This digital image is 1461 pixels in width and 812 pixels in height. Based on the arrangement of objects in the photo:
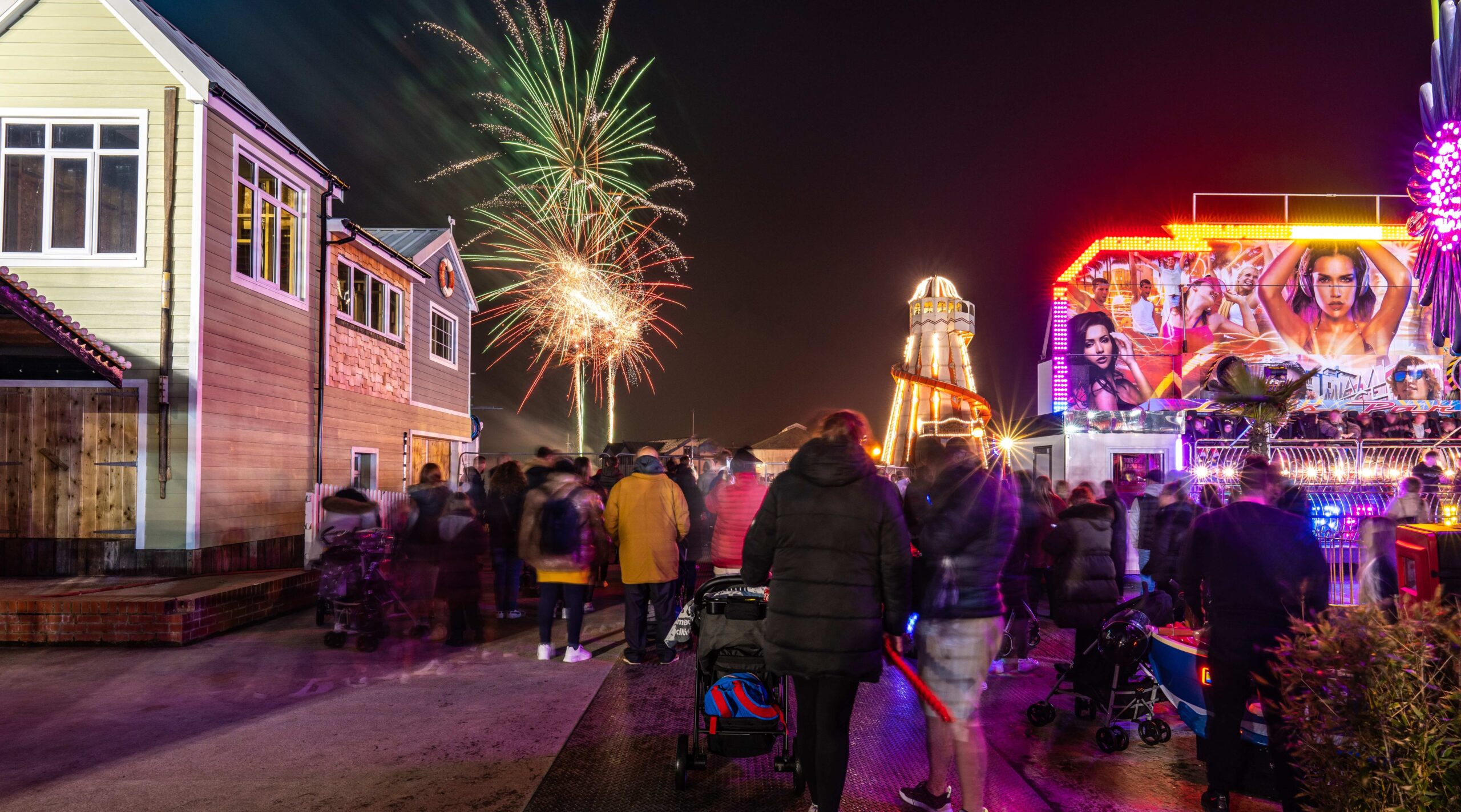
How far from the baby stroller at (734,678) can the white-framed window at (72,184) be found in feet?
34.7

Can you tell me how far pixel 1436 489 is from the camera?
13180mm

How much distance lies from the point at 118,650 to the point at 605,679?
536cm

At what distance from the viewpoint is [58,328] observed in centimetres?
870

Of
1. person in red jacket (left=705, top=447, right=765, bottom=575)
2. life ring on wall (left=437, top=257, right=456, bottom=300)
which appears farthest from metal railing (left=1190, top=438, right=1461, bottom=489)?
life ring on wall (left=437, top=257, right=456, bottom=300)

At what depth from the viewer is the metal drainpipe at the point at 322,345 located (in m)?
13.9

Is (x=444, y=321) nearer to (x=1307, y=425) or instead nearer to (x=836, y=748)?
(x=836, y=748)

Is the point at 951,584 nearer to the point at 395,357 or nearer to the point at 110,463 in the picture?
the point at 110,463

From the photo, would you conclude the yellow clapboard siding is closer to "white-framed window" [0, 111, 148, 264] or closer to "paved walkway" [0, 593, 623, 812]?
"white-framed window" [0, 111, 148, 264]

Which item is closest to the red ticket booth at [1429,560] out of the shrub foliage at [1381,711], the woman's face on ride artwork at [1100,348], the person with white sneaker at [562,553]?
the shrub foliage at [1381,711]

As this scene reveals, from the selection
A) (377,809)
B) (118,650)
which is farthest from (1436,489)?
(118,650)

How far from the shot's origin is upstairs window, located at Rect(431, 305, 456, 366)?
20484 millimetres

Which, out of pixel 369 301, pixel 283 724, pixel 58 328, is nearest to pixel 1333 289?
pixel 369 301

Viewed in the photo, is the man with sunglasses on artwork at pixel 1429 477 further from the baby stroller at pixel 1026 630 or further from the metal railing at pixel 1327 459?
the baby stroller at pixel 1026 630

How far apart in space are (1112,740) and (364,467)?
14.7 m
